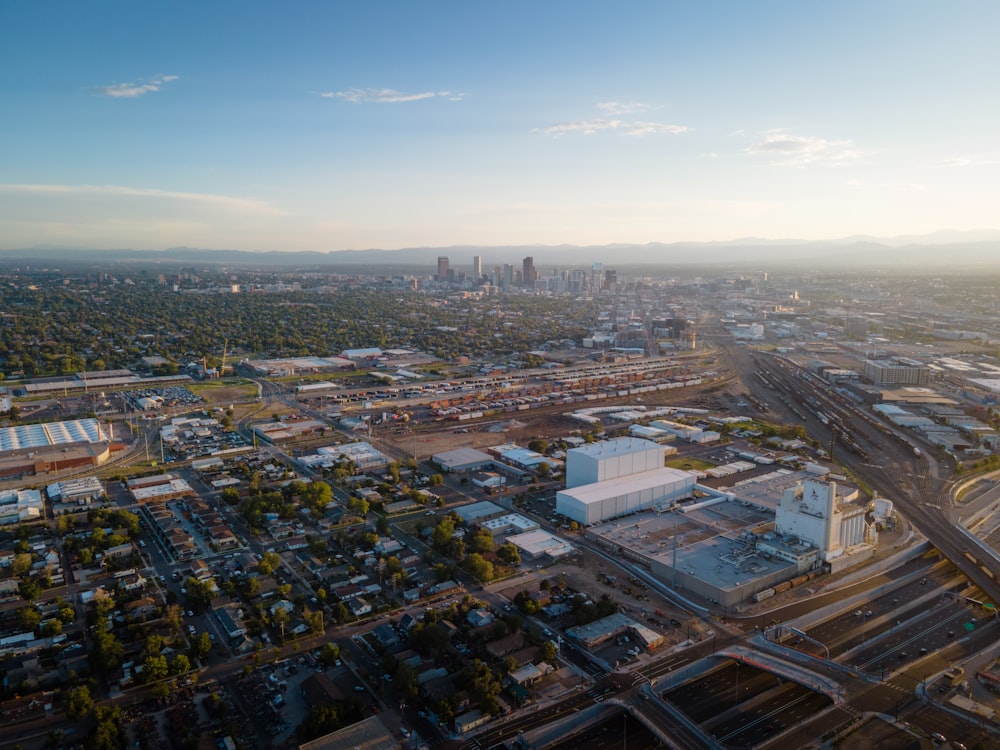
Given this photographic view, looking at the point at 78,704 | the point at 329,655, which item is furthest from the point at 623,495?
the point at 78,704

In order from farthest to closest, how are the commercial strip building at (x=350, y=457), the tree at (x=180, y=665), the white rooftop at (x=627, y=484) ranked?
the commercial strip building at (x=350, y=457) → the white rooftop at (x=627, y=484) → the tree at (x=180, y=665)

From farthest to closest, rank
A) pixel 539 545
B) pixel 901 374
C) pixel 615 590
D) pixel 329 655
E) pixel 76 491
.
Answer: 1. pixel 901 374
2. pixel 76 491
3. pixel 539 545
4. pixel 615 590
5. pixel 329 655

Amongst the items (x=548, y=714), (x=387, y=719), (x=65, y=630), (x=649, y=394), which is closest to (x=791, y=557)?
(x=548, y=714)

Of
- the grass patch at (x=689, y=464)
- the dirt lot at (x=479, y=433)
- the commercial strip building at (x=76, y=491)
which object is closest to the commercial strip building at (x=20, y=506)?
the commercial strip building at (x=76, y=491)

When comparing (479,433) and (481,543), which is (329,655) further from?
(479,433)

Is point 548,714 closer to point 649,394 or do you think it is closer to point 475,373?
point 649,394

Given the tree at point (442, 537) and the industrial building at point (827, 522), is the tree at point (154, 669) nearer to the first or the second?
the tree at point (442, 537)
